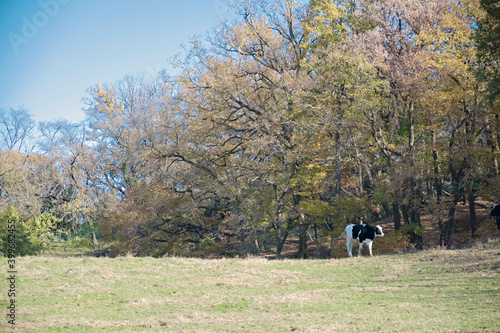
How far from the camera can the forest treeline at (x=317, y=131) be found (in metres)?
21.5

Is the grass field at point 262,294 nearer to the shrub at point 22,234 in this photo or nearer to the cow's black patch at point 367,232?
the cow's black patch at point 367,232

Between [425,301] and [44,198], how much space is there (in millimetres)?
36106

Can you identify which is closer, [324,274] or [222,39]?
[324,274]

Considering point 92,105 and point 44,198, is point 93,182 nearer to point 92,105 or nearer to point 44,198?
point 44,198

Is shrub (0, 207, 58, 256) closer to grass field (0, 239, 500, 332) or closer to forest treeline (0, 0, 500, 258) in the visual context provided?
forest treeline (0, 0, 500, 258)

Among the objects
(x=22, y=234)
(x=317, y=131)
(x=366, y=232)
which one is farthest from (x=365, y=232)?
(x=22, y=234)

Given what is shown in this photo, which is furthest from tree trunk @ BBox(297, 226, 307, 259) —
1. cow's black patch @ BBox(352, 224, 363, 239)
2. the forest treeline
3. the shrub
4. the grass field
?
the shrub

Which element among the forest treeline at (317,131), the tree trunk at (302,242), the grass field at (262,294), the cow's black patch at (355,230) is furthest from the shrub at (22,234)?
the cow's black patch at (355,230)

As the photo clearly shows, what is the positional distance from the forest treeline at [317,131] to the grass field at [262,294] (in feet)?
23.0

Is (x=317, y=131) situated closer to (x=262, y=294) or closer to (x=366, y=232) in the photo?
(x=366, y=232)

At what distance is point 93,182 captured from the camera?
43.4 metres

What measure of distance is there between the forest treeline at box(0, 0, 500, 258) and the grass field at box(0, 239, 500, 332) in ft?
23.0

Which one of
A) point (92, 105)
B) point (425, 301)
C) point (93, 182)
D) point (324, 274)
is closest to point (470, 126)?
point (324, 274)

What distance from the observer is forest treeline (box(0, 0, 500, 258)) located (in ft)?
Result: 70.7
